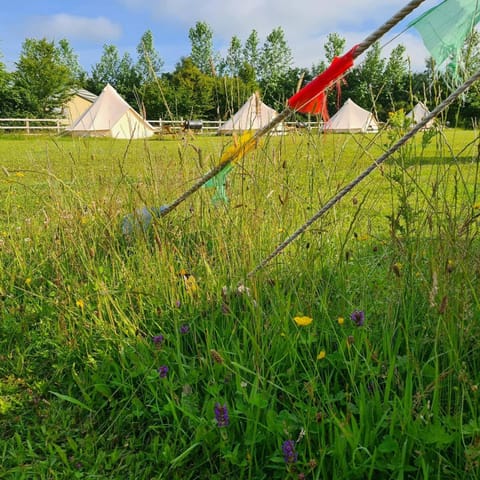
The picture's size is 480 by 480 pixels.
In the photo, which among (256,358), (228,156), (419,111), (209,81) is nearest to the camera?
(256,358)

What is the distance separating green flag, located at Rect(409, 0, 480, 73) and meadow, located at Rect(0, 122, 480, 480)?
336 mm

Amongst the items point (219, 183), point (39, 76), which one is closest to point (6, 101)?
point (39, 76)

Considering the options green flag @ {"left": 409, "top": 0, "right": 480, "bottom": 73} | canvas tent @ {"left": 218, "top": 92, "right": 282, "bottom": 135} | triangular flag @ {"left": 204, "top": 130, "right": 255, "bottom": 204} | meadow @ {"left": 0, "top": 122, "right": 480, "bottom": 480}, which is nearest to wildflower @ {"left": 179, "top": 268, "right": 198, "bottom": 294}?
meadow @ {"left": 0, "top": 122, "right": 480, "bottom": 480}

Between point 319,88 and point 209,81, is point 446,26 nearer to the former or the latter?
point 319,88

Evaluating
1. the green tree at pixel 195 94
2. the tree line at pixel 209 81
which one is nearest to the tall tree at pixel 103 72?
the tree line at pixel 209 81

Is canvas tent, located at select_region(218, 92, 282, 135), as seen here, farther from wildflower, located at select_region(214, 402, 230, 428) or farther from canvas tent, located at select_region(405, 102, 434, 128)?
wildflower, located at select_region(214, 402, 230, 428)

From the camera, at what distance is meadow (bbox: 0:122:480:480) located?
3.21ft

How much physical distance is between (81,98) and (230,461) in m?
38.8

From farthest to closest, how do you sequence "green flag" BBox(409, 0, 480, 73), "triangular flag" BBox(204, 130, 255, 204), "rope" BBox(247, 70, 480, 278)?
1. "triangular flag" BBox(204, 130, 255, 204)
2. "green flag" BBox(409, 0, 480, 73)
3. "rope" BBox(247, 70, 480, 278)

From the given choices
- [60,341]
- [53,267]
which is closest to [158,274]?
[60,341]

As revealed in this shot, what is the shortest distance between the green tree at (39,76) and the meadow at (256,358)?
27.9 m

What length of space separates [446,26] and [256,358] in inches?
49.2

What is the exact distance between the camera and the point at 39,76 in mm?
28469

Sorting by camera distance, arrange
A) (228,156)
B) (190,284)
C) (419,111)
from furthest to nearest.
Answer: (419,111) < (228,156) < (190,284)
